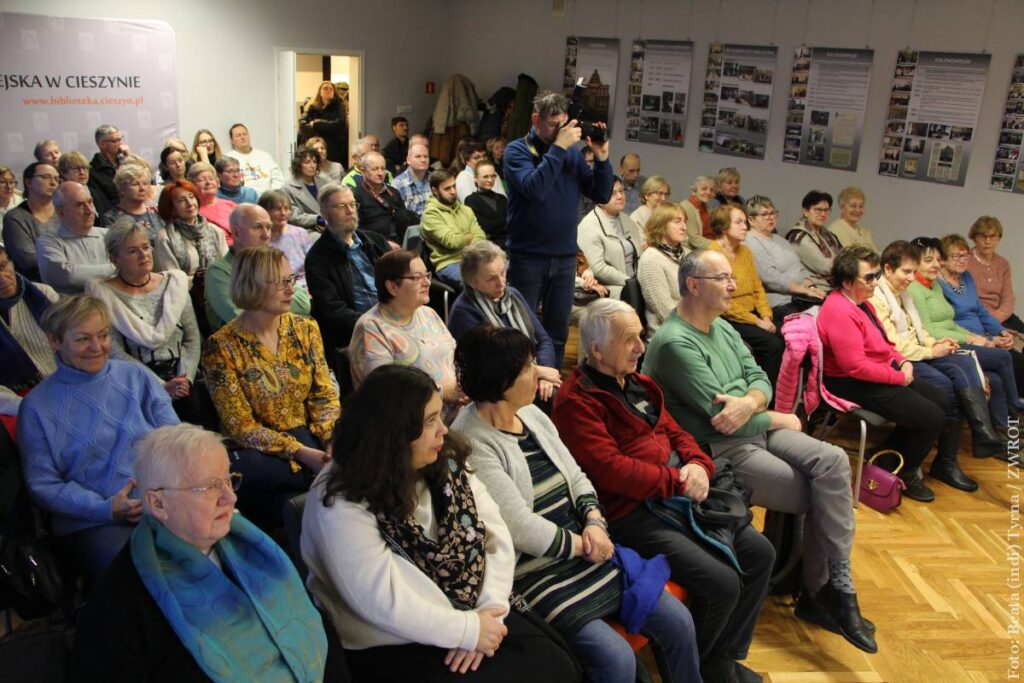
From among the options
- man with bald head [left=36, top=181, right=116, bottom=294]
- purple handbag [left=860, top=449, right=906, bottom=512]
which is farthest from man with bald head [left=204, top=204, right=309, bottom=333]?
purple handbag [left=860, top=449, right=906, bottom=512]

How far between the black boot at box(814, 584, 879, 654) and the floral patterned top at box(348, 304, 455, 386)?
1.53 m

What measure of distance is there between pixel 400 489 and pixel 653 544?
0.94 m

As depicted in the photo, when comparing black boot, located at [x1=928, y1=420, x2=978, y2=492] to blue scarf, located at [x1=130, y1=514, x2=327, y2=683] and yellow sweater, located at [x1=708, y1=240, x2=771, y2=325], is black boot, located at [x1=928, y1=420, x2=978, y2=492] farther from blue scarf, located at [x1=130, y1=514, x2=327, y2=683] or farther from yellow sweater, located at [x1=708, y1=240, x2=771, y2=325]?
blue scarf, located at [x1=130, y1=514, x2=327, y2=683]

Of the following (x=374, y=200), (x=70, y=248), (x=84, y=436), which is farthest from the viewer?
(x=374, y=200)

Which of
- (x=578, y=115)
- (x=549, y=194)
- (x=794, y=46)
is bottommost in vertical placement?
(x=549, y=194)

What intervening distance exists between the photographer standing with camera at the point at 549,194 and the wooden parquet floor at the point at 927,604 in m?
1.50

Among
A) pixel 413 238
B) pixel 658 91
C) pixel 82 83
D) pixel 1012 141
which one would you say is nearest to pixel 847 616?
pixel 413 238

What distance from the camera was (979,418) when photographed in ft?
14.6

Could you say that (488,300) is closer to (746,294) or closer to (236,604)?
(236,604)

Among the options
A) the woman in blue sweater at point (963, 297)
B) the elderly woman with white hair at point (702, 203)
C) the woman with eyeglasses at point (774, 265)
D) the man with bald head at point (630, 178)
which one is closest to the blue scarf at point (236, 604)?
the woman with eyeglasses at point (774, 265)

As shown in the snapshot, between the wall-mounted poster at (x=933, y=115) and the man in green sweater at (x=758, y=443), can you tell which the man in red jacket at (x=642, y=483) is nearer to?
the man in green sweater at (x=758, y=443)

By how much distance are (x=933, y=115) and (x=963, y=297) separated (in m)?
1.88

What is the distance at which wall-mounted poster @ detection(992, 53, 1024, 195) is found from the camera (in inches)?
231

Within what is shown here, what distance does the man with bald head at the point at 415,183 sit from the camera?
22.4 ft
